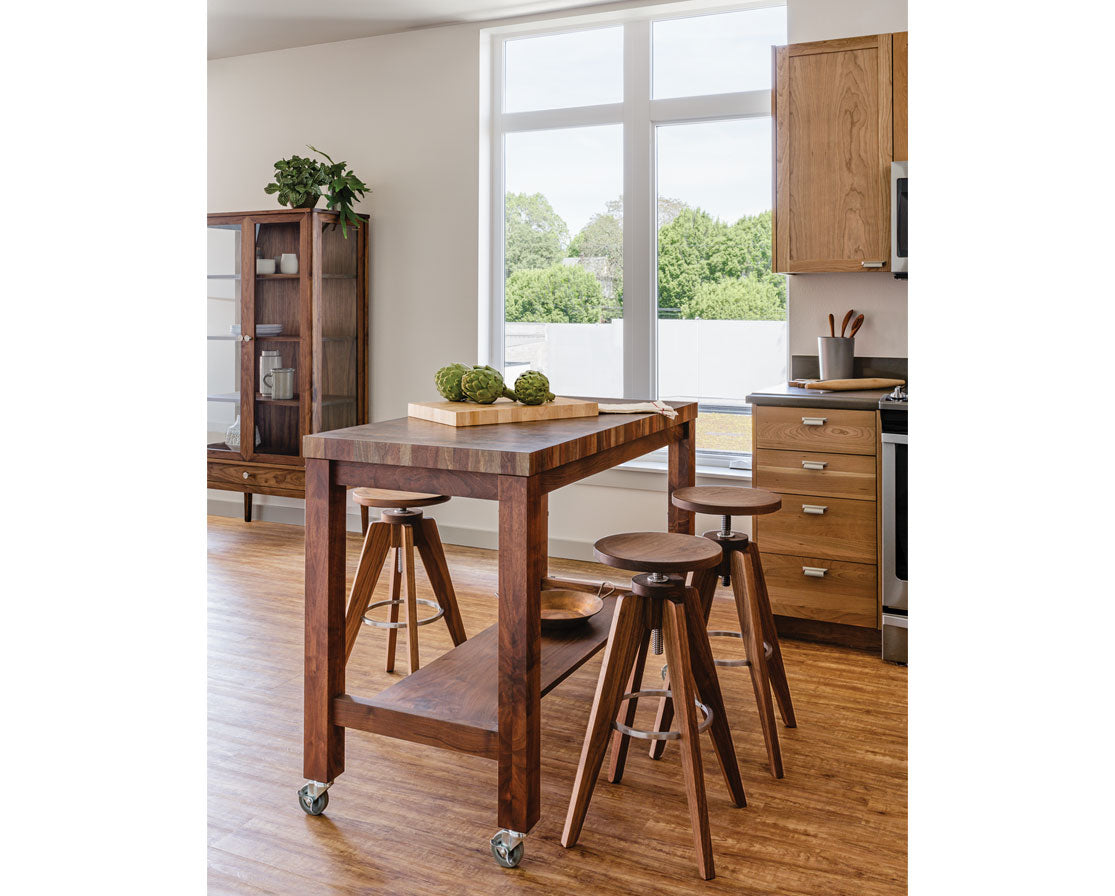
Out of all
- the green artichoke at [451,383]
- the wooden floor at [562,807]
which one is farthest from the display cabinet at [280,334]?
the green artichoke at [451,383]

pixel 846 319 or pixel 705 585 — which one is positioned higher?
pixel 846 319

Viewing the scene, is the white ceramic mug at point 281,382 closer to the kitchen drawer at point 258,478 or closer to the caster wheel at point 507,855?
the kitchen drawer at point 258,478

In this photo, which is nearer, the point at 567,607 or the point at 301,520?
the point at 567,607

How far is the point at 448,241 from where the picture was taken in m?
4.87

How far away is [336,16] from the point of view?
467 cm

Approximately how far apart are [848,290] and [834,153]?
0.63 m

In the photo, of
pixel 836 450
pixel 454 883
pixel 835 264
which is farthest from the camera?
pixel 835 264

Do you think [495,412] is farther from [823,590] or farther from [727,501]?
[823,590]

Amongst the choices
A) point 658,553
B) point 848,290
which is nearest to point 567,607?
point 658,553

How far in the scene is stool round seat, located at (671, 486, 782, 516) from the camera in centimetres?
246
